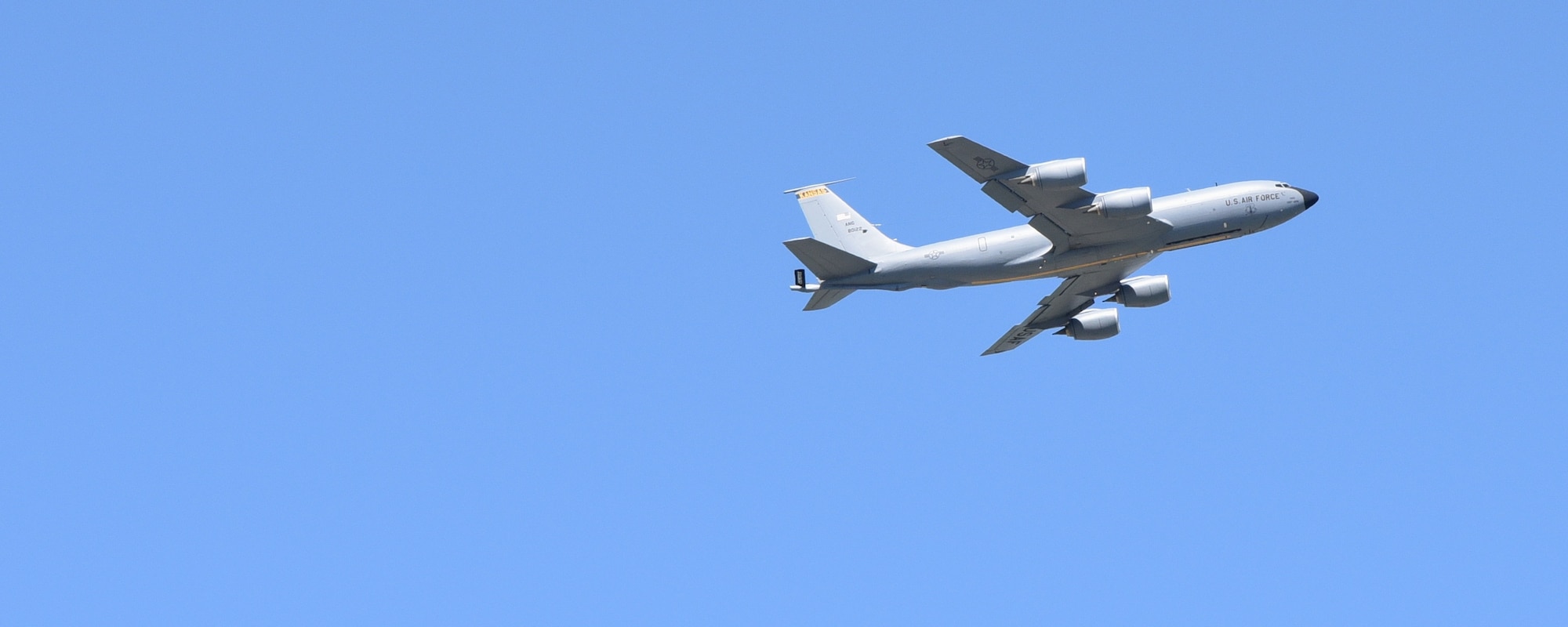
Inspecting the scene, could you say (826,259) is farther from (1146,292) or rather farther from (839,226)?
(1146,292)

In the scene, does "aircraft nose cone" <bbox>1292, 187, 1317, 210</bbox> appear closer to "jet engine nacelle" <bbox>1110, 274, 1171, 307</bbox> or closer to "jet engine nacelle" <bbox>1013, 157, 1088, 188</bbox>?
"jet engine nacelle" <bbox>1110, 274, 1171, 307</bbox>

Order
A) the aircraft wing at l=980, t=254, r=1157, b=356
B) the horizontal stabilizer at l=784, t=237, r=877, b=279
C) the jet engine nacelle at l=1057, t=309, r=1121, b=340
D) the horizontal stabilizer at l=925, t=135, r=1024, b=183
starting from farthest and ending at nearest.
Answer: the jet engine nacelle at l=1057, t=309, r=1121, b=340, the aircraft wing at l=980, t=254, r=1157, b=356, the horizontal stabilizer at l=784, t=237, r=877, b=279, the horizontal stabilizer at l=925, t=135, r=1024, b=183

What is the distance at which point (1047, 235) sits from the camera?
65500 mm

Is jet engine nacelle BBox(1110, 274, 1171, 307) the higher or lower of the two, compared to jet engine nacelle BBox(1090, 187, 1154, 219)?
lower

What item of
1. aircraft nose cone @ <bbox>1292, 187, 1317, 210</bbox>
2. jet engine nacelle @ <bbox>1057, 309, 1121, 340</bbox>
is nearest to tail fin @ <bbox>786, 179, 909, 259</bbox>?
jet engine nacelle @ <bbox>1057, 309, 1121, 340</bbox>

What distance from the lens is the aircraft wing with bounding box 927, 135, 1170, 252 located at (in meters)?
60.9

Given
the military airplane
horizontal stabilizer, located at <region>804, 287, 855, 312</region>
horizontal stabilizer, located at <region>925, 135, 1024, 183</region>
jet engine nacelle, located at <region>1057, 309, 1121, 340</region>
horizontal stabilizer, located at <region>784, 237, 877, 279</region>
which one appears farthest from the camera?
jet engine nacelle, located at <region>1057, 309, 1121, 340</region>

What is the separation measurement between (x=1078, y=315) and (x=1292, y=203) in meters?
11.5

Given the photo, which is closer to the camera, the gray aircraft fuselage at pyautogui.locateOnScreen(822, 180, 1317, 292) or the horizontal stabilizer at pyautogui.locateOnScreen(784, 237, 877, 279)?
the horizontal stabilizer at pyautogui.locateOnScreen(784, 237, 877, 279)

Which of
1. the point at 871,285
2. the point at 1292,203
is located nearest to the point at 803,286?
the point at 871,285

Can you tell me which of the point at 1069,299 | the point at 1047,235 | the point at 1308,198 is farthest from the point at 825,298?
the point at 1308,198

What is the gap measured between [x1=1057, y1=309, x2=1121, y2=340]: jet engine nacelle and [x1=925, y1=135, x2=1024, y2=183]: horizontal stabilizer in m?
13.5

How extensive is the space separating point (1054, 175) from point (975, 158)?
3150mm

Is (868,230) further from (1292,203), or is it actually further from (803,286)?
(1292,203)
